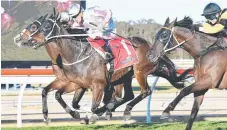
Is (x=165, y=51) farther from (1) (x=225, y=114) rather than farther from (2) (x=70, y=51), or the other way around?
(1) (x=225, y=114)

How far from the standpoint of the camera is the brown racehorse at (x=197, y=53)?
7.83 m

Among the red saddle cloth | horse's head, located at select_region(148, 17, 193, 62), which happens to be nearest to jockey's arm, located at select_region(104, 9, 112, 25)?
the red saddle cloth

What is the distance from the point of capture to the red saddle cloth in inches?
370

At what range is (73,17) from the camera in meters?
9.70

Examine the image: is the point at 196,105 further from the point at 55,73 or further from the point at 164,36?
the point at 55,73

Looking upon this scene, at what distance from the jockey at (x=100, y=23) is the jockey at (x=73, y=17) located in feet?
0.36

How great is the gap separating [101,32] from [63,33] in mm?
805

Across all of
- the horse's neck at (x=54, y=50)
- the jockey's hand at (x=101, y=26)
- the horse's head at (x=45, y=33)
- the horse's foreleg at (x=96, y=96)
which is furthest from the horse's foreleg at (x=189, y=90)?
the jockey's hand at (x=101, y=26)

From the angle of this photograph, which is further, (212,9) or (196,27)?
(196,27)

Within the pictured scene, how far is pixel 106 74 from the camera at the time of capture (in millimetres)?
9219

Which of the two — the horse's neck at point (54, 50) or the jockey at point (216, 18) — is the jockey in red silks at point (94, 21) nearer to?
the horse's neck at point (54, 50)

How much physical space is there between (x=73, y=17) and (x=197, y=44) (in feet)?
8.00

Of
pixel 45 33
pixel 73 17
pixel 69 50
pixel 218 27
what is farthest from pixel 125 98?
pixel 218 27

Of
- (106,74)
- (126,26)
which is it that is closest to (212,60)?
(106,74)
